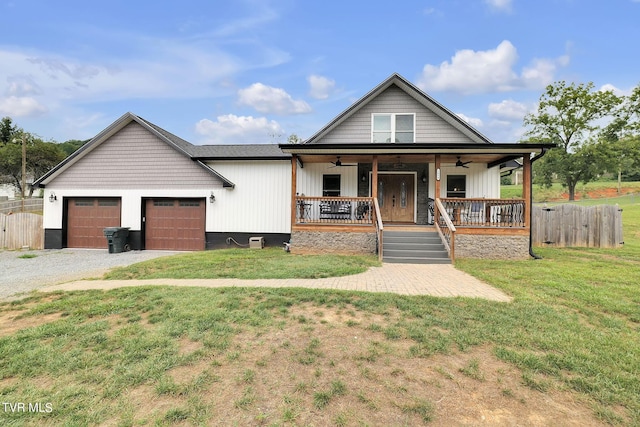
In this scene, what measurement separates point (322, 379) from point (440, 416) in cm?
106

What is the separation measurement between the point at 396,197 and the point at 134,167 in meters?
12.1

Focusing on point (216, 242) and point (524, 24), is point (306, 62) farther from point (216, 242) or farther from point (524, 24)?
point (216, 242)

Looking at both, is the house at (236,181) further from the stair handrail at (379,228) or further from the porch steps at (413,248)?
the stair handrail at (379,228)

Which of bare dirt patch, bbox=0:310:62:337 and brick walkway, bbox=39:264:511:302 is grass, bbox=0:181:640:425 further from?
brick walkway, bbox=39:264:511:302

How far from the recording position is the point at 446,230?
Result: 34.0ft

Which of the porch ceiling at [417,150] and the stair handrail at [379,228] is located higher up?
the porch ceiling at [417,150]

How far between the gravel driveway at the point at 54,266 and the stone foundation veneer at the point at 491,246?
11271 mm

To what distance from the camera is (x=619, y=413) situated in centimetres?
242

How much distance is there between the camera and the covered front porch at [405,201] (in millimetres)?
10273

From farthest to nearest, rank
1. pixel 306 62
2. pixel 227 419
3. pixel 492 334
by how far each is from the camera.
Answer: pixel 306 62, pixel 492 334, pixel 227 419

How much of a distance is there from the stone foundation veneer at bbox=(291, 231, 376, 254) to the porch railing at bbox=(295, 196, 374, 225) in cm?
46

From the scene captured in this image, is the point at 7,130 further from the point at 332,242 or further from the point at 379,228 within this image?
the point at 379,228

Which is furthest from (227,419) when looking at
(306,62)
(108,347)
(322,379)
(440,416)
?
(306,62)

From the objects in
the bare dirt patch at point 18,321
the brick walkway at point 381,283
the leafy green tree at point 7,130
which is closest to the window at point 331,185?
the brick walkway at point 381,283
